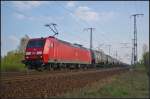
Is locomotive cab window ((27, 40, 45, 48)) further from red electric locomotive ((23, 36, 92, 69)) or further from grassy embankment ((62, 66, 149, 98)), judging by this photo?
grassy embankment ((62, 66, 149, 98))

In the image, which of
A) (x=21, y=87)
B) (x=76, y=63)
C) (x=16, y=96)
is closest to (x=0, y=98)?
(x=16, y=96)

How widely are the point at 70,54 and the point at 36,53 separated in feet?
30.0

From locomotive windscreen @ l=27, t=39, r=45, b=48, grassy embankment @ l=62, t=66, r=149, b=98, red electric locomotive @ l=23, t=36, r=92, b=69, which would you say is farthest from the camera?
locomotive windscreen @ l=27, t=39, r=45, b=48

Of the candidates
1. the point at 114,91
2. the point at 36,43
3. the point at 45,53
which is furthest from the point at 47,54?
the point at 114,91

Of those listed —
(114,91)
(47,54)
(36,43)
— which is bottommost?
(114,91)

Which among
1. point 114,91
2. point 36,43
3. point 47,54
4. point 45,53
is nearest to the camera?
point 114,91

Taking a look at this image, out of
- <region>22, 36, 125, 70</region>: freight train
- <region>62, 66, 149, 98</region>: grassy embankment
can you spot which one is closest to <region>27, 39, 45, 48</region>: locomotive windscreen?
<region>22, 36, 125, 70</region>: freight train

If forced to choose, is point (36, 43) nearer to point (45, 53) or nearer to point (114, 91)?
point (45, 53)

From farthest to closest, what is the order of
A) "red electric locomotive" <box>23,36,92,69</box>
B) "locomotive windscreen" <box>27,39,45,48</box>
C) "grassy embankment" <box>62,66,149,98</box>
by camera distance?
"locomotive windscreen" <box>27,39,45,48</box>
"red electric locomotive" <box>23,36,92,69</box>
"grassy embankment" <box>62,66,149,98</box>

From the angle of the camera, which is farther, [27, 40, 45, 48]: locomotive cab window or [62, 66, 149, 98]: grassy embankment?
[27, 40, 45, 48]: locomotive cab window

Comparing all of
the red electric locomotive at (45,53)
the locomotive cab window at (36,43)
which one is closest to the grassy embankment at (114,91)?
the red electric locomotive at (45,53)

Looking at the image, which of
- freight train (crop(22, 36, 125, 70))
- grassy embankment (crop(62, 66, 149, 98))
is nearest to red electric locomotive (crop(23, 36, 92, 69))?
freight train (crop(22, 36, 125, 70))

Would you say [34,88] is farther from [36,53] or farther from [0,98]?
[36,53]

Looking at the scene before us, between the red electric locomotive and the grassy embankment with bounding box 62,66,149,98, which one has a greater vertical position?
the red electric locomotive
